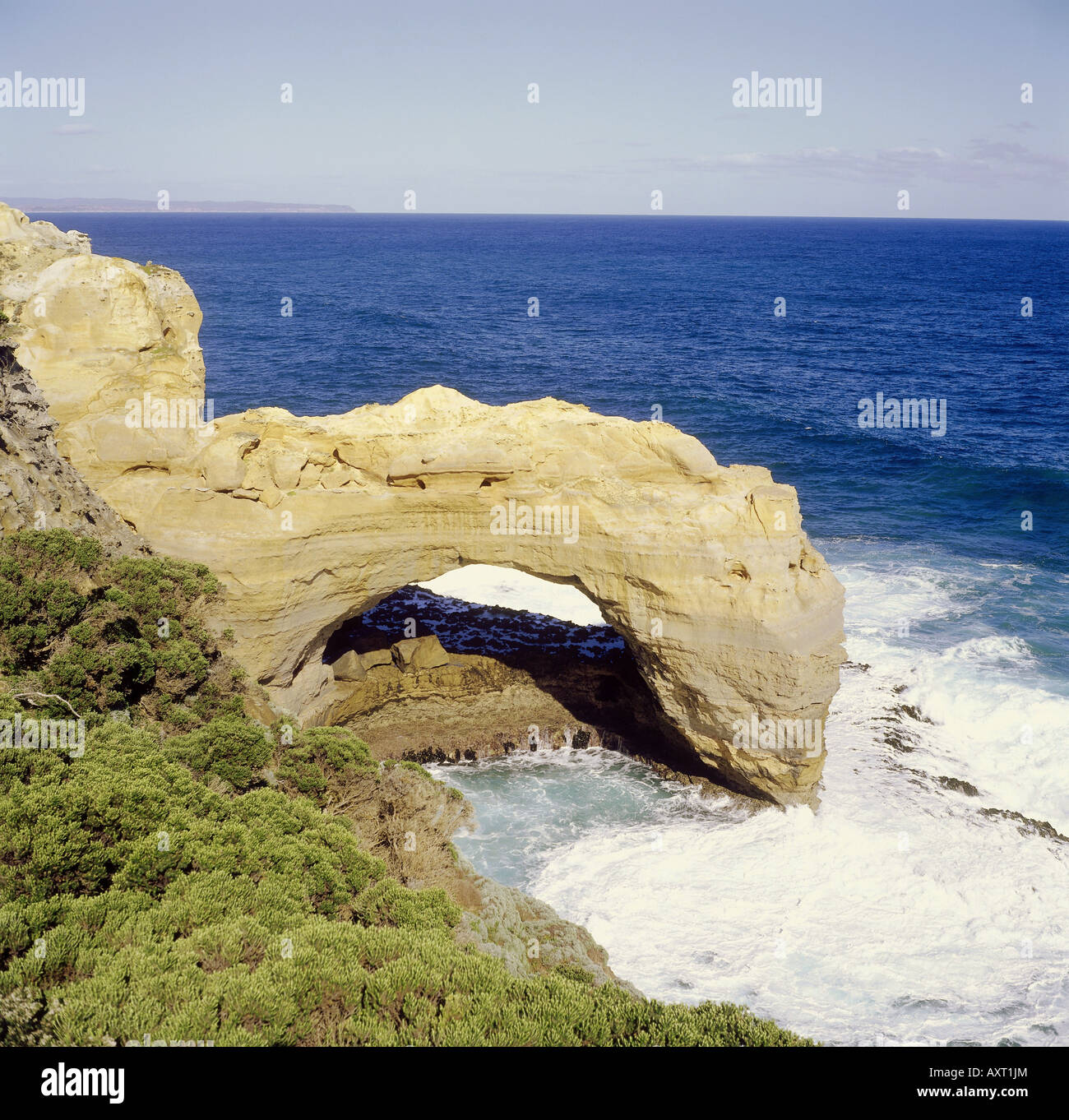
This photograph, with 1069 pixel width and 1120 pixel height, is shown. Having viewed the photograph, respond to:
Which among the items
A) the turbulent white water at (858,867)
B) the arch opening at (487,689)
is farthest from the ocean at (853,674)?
the arch opening at (487,689)

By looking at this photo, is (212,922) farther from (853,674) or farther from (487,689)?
(853,674)

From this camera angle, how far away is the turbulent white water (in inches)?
580

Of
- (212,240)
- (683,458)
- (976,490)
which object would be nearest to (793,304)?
(976,490)

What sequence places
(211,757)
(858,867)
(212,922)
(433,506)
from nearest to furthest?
(212,922) → (211,757) → (858,867) → (433,506)

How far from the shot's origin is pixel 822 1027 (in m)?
14.1

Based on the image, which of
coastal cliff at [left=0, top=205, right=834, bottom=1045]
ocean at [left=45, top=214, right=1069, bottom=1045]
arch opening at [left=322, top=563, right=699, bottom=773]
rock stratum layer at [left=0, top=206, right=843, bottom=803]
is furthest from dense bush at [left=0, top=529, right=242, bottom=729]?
ocean at [left=45, top=214, right=1069, bottom=1045]

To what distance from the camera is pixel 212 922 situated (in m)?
8.78

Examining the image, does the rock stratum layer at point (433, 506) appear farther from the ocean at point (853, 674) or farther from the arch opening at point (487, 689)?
the ocean at point (853, 674)

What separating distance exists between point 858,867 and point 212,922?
43.4ft

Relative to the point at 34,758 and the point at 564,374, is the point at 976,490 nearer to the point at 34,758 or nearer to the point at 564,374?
the point at 564,374

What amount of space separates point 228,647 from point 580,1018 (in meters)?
11.3

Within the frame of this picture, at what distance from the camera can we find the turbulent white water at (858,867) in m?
14.7

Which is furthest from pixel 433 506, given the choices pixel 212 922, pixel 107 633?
pixel 212 922

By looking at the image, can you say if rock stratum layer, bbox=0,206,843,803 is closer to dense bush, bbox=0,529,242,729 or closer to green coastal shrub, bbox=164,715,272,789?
dense bush, bbox=0,529,242,729
